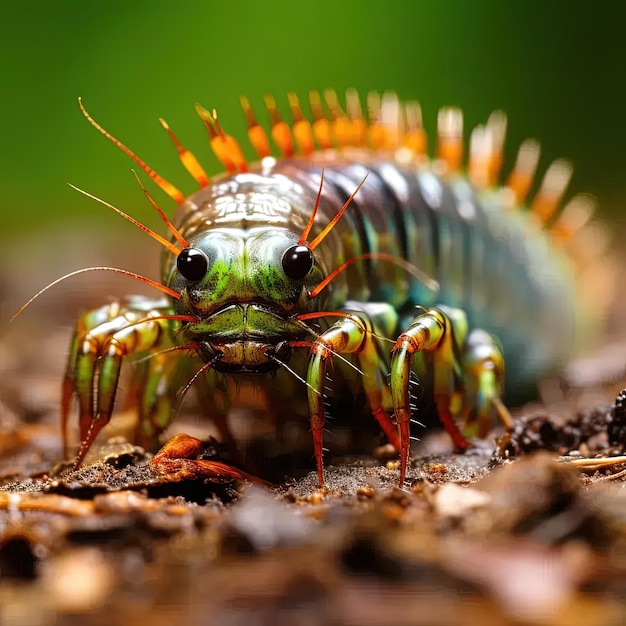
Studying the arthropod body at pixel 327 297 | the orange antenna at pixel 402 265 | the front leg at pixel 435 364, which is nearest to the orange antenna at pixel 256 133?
the arthropod body at pixel 327 297

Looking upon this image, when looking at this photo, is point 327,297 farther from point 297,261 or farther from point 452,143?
point 452,143

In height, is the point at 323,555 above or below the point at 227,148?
below

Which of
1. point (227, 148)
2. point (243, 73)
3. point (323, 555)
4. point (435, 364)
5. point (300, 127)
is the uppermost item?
point (243, 73)

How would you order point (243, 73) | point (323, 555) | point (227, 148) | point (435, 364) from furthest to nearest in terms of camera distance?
point (243, 73) → point (227, 148) → point (435, 364) → point (323, 555)

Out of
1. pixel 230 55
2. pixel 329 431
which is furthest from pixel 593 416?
pixel 230 55

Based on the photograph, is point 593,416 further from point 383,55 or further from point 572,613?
point 383,55

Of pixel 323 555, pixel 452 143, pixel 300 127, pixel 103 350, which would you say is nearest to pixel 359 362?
pixel 103 350

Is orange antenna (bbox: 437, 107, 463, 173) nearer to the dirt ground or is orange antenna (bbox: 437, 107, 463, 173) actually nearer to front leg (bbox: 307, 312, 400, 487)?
front leg (bbox: 307, 312, 400, 487)
